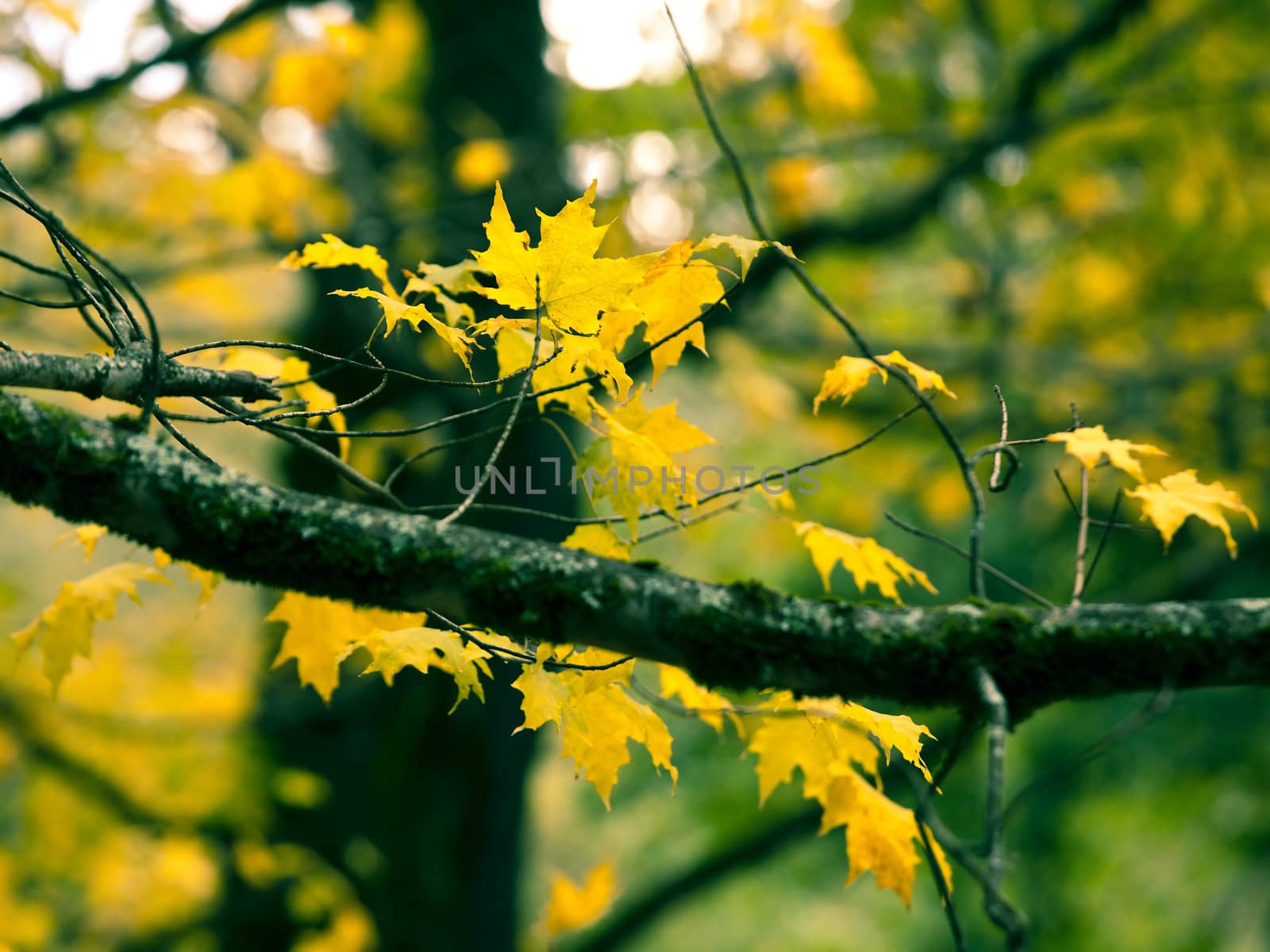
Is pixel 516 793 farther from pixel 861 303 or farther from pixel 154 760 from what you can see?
pixel 861 303

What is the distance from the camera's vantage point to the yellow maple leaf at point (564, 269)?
3.88 feet

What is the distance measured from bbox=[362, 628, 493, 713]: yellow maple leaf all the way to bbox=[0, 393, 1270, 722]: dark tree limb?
0.05m

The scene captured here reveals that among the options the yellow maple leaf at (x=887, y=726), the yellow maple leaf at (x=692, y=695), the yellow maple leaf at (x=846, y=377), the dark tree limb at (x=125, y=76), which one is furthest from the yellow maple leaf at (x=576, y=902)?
the dark tree limb at (x=125, y=76)

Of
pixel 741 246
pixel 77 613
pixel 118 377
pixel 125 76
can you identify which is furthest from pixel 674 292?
pixel 125 76

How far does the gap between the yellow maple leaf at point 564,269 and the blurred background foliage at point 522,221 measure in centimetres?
191

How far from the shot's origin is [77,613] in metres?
1.47

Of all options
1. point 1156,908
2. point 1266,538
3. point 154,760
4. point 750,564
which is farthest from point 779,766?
point 1156,908

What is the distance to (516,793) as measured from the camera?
3.64 meters

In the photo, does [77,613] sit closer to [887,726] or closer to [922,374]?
[887,726]

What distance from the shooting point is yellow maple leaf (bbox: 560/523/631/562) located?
1.35 m

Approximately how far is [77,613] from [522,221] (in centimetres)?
236

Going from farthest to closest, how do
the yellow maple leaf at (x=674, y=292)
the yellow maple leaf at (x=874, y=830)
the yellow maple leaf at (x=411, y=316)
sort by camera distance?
the yellow maple leaf at (x=874, y=830)
the yellow maple leaf at (x=674, y=292)
the yellow maple leaf at (x=411, y=316)

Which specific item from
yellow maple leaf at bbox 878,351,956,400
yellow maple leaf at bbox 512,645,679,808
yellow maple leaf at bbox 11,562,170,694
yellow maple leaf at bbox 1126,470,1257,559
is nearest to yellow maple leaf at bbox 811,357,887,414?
yellow maple leaf at bbox 878,351,956,400

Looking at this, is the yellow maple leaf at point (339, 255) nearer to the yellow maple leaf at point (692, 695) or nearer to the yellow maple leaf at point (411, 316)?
the yellow maple leaf at point (411, 316)
